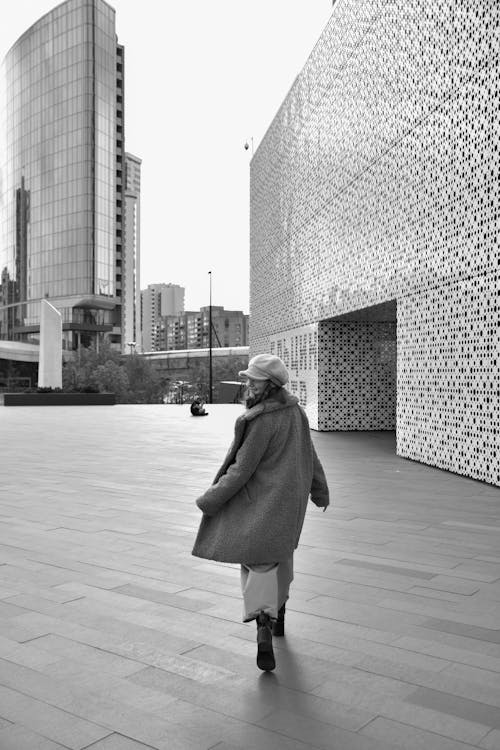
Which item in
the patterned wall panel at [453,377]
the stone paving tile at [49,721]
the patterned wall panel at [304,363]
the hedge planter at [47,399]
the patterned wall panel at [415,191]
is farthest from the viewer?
the hedge planter at [47,399]

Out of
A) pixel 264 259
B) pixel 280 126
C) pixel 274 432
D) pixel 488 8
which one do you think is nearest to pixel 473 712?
pixel 274 432

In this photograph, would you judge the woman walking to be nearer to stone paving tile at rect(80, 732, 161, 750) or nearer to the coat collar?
the coat collar

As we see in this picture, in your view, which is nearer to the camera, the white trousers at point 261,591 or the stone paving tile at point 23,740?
the stone paving tile at point 23,740

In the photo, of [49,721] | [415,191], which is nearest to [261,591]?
[49,721]

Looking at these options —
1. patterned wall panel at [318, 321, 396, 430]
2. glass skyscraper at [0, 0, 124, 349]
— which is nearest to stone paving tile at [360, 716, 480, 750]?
patterned wall panel at [318, 321, 396, 430]

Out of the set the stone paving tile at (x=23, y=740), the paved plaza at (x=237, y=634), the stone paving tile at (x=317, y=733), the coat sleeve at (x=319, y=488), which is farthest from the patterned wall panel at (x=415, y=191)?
the stone paving tile at (x=23, y=740)

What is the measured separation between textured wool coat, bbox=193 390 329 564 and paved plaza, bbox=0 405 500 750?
0.64m

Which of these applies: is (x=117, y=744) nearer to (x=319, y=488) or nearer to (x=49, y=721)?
(x=49, y=721)

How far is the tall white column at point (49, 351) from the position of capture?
44.5 metres

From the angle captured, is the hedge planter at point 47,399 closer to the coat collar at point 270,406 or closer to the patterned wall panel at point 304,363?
the patterned wall panel at point 304,363

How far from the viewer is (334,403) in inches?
816

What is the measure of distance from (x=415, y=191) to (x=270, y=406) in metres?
10.5

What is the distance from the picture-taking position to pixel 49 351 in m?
44.6

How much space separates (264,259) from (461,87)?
18863 mm
